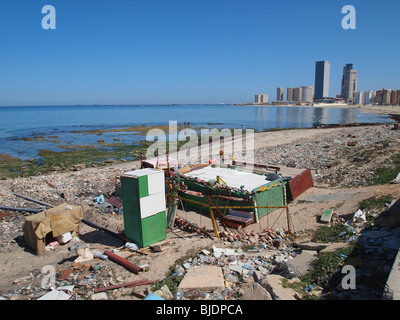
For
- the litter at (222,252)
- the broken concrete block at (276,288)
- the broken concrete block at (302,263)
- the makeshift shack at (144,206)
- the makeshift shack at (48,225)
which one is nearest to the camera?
the broken concrete block at (276,288)

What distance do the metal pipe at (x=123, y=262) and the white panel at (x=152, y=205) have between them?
3.41ft

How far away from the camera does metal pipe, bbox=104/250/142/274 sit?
18.7ft

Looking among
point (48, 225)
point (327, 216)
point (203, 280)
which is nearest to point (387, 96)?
point (327, 216)

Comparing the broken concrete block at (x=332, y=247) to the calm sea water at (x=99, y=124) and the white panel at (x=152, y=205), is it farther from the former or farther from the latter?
the calm sea water at (x=99, y=124)

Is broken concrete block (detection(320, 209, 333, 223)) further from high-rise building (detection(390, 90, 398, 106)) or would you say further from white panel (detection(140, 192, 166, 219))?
high-rise building (detection(390, 90, 398, 106))

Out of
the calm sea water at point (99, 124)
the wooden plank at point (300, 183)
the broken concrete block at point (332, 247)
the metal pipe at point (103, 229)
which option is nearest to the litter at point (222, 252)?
the broken concrete block at point (332, 247)

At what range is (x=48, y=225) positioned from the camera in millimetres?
7027

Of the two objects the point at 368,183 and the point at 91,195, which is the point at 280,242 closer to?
the point at 368,183

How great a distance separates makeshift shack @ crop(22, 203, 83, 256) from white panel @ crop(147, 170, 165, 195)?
2.66m

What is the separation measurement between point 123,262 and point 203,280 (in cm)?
194

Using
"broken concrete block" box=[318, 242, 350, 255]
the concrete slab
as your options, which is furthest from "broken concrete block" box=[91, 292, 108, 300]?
"broken concrete block" box=[318, 242, 350, 255]

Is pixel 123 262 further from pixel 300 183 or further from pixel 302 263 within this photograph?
pixel 300 183

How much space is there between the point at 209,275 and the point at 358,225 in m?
4.23

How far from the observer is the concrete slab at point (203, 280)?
16.0ft
